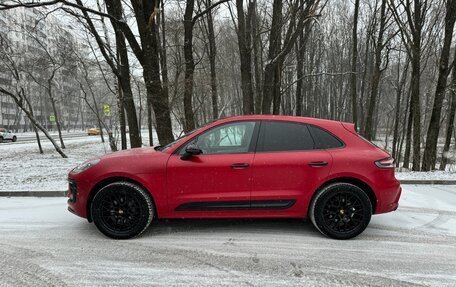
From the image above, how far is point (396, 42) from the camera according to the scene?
22047 millimetres

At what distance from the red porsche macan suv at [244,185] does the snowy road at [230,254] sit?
1.06 feet

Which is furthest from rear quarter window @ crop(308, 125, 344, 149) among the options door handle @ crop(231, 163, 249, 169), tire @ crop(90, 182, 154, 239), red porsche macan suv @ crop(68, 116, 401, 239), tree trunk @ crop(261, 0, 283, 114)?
tree trunk @ crop(261, 0, 283, 114)

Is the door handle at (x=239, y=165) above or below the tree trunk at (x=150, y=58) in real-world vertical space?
below

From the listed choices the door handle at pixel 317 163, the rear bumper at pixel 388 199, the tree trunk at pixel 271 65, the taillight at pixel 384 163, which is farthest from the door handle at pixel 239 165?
the tree trunk at pixel 271 65

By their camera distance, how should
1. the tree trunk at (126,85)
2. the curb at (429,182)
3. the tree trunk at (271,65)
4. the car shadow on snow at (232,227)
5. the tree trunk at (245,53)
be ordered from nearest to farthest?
the car shadow on snow at (232,227)
the curb at (429,182)
the tree trunk at (126,85)
the tree trunk at (271,65)
the tree trunk at (245,53)

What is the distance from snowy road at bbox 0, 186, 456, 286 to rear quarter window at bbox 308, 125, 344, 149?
124cm

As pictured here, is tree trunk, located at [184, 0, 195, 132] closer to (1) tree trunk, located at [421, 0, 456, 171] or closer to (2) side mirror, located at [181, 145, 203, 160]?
(2) side mirror, located at [181, 145, 203, 160]

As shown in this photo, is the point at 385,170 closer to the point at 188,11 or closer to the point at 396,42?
the point at 188,11

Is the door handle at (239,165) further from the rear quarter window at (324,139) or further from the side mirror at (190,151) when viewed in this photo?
the rear quarter window at (324,139)

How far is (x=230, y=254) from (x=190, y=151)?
1.36 metres

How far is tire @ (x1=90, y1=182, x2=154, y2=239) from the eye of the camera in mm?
4242

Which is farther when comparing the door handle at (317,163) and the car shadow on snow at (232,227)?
the car shadow on snow at (232,227)

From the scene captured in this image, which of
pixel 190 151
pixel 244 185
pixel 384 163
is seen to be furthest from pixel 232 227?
pixel 384 163

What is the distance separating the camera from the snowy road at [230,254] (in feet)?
10.7
